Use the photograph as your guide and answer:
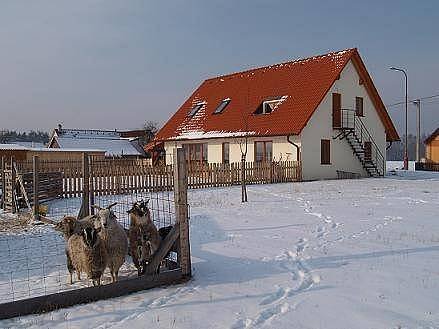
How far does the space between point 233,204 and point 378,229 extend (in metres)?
5.92

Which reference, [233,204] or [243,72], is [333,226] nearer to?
[233,204]

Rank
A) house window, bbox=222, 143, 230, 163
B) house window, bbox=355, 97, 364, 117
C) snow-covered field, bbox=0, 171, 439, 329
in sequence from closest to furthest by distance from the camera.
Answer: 1. snow-covered field, bbox=0, 171, 439, 329
2. house window, bbox=355, 97, 364, 117
3. house window, bbox=222, 143, 230, 163

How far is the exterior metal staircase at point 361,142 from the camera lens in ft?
96.4

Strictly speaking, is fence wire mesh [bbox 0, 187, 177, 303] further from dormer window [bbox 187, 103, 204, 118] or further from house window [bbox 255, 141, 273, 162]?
dormer window [bbox 187, 103, 204, 118]

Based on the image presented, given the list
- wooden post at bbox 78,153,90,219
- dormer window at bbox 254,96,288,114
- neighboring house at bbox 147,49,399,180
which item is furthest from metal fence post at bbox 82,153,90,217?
dormer window at bbox 254,96,288,114

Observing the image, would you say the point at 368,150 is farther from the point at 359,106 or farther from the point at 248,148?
the point at 248,148

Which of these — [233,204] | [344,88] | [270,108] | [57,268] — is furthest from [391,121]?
[57,268]

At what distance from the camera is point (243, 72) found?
120ft

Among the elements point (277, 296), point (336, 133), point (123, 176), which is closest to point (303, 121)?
point (336, 133)

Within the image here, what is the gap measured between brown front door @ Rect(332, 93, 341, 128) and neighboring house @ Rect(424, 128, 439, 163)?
23.4 meters

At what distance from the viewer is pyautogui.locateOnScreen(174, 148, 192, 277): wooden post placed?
654cm

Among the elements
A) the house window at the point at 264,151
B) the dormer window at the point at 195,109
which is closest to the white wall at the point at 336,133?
the house window at the point at 264,151

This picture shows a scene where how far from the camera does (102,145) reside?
5412cm

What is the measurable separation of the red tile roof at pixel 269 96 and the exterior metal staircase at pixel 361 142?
85.4 inches
